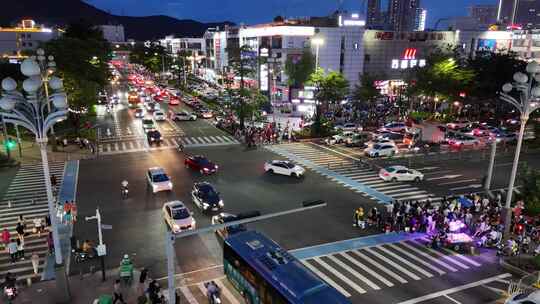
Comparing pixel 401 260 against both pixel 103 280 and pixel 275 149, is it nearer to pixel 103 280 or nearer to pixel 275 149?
pixel 103 280

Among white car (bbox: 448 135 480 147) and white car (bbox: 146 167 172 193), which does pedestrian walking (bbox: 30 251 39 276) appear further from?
white car (bbox: 448 135 480 147)

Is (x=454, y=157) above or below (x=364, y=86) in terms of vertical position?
below

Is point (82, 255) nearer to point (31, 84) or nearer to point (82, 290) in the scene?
point (82, 290)

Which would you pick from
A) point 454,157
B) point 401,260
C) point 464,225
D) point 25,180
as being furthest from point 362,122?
point 25,180

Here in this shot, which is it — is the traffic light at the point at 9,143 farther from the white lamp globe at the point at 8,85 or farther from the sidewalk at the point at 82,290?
the white lamp globe at the point at 8,85

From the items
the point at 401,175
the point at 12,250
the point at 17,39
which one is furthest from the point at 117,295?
the point at 17,39

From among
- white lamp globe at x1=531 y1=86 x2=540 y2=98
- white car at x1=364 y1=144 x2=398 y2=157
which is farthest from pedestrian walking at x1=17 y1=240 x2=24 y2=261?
white car at x1=364 y1=144 x2=398 y2=157
